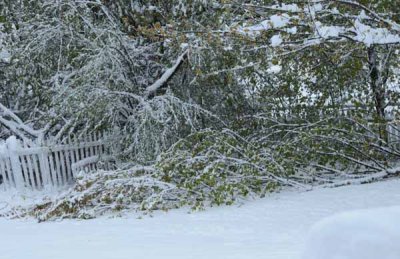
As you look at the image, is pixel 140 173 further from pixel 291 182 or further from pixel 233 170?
pixel 291 182

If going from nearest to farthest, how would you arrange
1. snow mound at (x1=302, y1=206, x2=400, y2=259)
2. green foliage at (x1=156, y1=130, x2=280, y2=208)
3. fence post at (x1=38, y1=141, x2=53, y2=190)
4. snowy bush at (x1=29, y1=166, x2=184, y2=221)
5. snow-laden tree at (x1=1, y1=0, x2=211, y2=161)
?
snow mound at (x1=302, y1=206, x2=400, y2=259) → green foliage at (x1=156, y1=130, x2=280, y2=208) → snowy bush at (x1=29, y1=166, x2=184, y2=221) → snow-laden tree at (x1=1, y1=0, x2=211, y2=161) → fence post at (x1=38, y1=141, x2=53, y2=190)

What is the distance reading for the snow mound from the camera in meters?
1.83

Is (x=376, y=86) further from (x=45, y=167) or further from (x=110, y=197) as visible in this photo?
(x=45, y=167)

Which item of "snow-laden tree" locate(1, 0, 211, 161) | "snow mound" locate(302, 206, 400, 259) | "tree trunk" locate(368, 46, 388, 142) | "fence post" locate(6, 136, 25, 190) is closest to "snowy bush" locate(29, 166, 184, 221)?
"snow-laden tree" locate(1, 0, 211, 161)

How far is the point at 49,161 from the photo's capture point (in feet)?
30.7

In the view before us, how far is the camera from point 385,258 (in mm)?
1811

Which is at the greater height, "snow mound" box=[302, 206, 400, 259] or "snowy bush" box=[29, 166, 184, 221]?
"snow mound" box=[302, 206, 400, 259]

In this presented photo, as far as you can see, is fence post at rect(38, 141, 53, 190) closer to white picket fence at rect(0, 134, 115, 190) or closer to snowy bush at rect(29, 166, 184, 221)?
white picket fence at rect(0, 134, 115, 190)

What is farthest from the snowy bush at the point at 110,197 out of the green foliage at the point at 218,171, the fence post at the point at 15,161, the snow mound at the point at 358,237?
the snow mound at the point at 358,237

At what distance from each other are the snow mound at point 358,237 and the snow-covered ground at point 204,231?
1.58 metres

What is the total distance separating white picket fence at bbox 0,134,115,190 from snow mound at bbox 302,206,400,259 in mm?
7929

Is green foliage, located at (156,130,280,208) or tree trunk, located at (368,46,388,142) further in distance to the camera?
tree trunk, located at (368,46,388,142)

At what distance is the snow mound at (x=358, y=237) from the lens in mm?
1829

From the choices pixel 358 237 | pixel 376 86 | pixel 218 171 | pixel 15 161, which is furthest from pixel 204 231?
pixel 15 161
